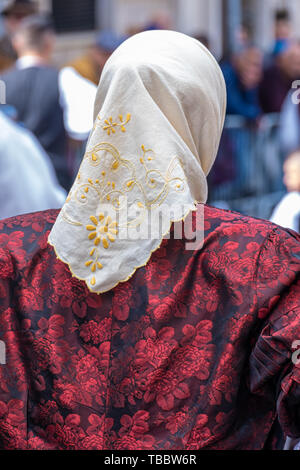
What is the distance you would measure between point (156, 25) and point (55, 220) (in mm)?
6580

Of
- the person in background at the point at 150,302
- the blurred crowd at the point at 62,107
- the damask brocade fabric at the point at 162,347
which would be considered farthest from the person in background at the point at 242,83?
the damask brocade fabric at the point at 162,347

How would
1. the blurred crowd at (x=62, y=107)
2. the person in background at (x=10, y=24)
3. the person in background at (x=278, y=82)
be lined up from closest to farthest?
the blurred crowd at (x=62, y=107) < the person in background at (x=10, y=24) < the person in background at (x=278, y=82)

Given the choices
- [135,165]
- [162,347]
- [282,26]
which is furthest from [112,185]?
[282,26]

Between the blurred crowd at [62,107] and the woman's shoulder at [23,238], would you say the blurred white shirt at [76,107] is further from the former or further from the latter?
the woman's shoulder at [23,238]

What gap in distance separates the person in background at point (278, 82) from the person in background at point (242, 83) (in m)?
0.53

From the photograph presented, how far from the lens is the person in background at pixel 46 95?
4.94 metres

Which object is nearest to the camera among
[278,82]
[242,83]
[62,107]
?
[62,107]

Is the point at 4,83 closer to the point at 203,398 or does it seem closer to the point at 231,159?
the point at 231,159

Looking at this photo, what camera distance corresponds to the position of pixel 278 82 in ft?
25.2

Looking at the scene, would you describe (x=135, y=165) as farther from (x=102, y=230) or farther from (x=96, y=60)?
(x=96, y=60)

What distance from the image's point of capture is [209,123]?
196cm

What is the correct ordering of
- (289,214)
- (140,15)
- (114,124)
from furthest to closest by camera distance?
(140,15) → (289,214) → (114,124)

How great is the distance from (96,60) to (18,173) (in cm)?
274

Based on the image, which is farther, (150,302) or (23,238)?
(23,238)
